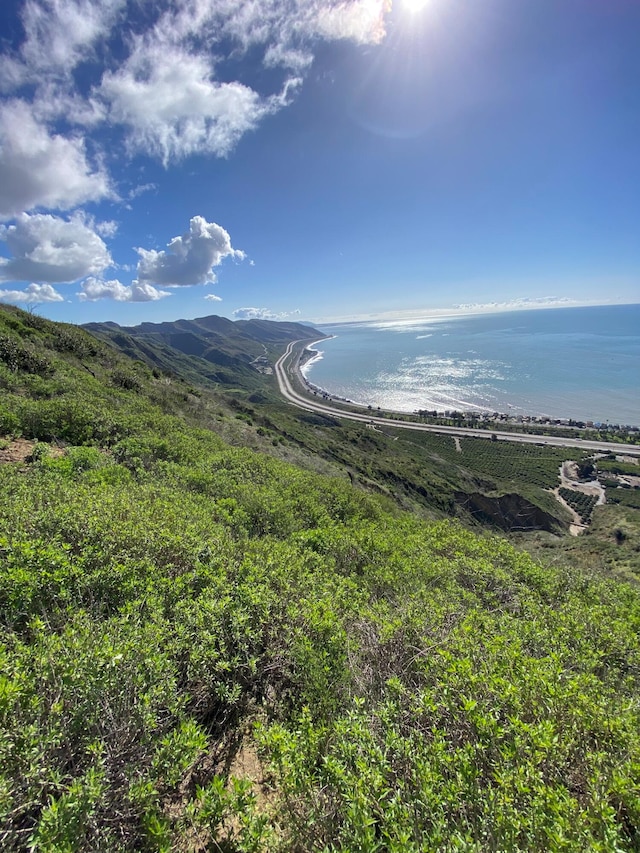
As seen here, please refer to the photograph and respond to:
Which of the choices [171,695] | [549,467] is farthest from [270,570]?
[549,467]

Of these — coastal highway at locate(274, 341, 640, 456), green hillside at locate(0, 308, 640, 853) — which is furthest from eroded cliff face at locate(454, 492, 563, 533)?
green hillside at locate(0, 308, 640, 853)

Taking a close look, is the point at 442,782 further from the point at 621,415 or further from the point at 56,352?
the point at 621,415

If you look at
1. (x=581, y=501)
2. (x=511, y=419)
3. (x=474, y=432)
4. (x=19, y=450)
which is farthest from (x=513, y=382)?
(x=19, y=450)

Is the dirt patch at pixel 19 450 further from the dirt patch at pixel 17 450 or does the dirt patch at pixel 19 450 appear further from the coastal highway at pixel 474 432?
the coastal highway at pixel 474 432

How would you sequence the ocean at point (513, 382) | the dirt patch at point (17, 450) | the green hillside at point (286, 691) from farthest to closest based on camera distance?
the ocean at point (513, 382), the dirt patch at point (17, 450), the green hillside at point (286, 691)

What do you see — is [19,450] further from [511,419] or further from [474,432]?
[511,419]

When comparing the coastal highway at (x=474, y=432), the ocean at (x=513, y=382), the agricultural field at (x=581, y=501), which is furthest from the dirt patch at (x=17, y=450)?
the ocean at (x=513, y=382)

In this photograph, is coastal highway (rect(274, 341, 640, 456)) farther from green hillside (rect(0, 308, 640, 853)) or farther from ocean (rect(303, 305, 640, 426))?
green hillside (rect(0, 308, 640, 853))
